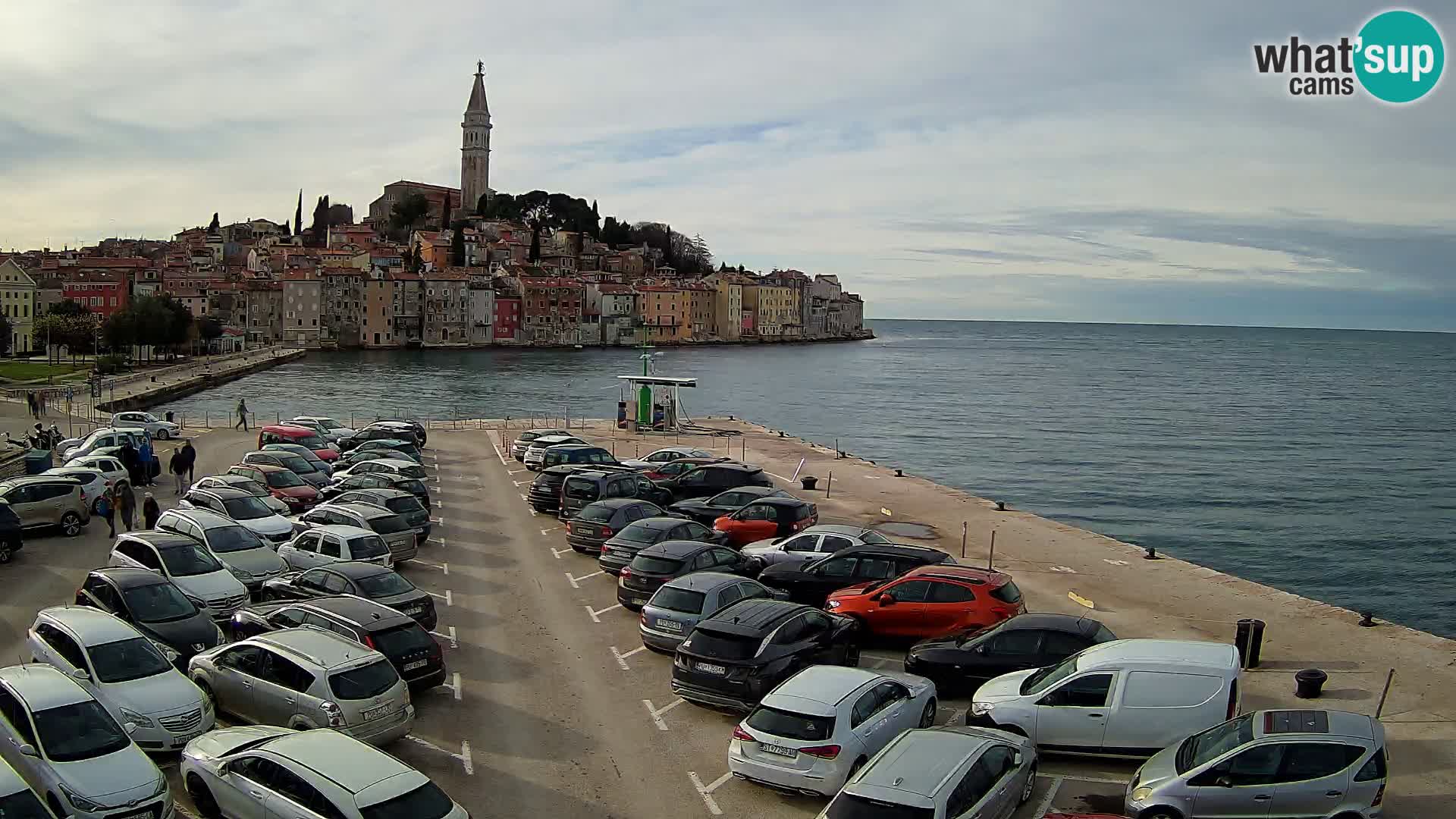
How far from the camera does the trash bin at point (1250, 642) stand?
13.2 meters

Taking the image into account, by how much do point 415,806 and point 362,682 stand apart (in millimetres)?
2752

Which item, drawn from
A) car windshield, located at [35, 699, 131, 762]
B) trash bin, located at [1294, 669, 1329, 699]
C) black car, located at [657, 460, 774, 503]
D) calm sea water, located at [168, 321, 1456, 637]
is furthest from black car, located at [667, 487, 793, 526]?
calm sea water, located at [168, 321, 1456, 637]

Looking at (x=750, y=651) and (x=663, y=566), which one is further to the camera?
(x=663, y=566)

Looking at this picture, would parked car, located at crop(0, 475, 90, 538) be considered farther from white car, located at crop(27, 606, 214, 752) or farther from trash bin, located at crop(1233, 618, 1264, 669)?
trash bin, located at crop(1233, 618, 1264, 669)

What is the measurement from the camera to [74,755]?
8648mm

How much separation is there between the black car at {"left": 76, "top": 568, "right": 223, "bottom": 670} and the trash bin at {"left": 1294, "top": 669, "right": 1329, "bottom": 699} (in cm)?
1210

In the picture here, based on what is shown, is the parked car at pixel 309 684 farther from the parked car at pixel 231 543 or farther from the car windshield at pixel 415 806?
the parked car at pixel 231 543

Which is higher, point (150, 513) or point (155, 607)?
point (155, 607)

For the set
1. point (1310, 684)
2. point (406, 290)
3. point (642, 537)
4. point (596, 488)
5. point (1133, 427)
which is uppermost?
point (406, 290)

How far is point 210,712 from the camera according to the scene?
1035 centimetres

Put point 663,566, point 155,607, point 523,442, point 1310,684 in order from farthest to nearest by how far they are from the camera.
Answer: point 523,442 → point 663,566 → point 155,607 → point 1310,684

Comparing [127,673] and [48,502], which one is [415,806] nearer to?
[127,673]

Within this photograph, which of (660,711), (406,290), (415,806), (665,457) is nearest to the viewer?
(415,806)

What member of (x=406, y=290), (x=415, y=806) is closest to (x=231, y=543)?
(x=415, y=806)
